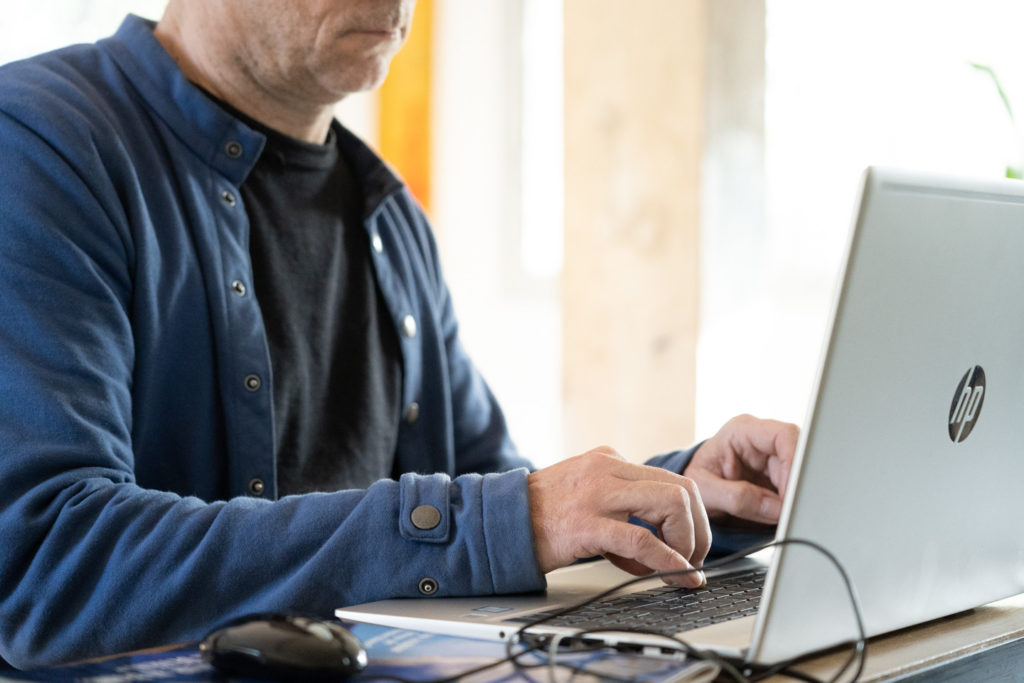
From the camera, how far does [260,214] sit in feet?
4.17

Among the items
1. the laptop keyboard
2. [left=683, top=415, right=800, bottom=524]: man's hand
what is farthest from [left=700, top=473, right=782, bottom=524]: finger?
the laptop keyboard

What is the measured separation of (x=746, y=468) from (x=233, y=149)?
639mm

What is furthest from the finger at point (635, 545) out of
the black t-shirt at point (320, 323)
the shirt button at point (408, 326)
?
the shirt button at point (408, 326)

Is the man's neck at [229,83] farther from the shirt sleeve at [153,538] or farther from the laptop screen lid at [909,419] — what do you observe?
the laptop screen lid at [909,419]

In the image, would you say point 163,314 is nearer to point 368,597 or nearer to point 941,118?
point 368,597

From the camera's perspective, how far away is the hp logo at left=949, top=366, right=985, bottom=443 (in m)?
0.69

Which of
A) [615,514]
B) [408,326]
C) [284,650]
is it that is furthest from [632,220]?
[284,650]

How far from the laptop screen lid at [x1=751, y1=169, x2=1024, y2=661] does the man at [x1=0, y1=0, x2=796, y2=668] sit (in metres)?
0.15

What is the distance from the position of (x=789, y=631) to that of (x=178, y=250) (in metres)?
0.74

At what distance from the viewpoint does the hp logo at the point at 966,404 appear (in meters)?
0.69

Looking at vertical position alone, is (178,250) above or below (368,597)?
above

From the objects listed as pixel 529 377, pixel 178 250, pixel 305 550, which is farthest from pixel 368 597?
pixel 529 377

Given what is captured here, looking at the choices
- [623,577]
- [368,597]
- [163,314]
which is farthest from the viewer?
[163,314]

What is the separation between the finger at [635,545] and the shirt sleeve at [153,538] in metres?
0.05
